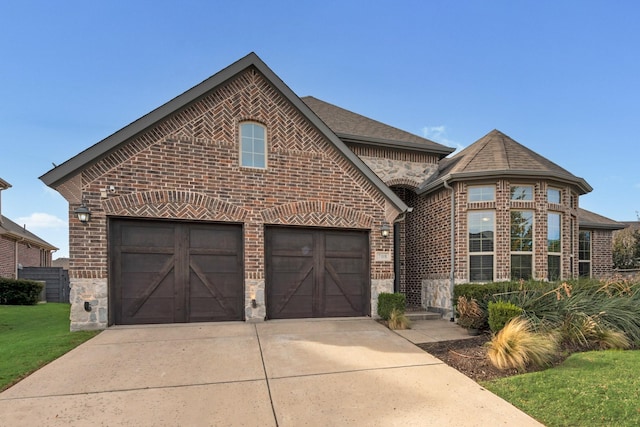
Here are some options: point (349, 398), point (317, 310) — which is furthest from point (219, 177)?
point (349, 398)

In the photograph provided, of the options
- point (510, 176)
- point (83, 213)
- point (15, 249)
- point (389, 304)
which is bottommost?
point (389, 304)

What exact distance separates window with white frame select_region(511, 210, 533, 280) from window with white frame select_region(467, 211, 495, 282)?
63cm

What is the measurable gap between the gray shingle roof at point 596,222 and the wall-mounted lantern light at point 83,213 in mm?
18079

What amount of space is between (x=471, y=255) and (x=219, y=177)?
785 cm

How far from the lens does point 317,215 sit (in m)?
8.73

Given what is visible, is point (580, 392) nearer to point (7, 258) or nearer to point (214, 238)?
point (214, 238)

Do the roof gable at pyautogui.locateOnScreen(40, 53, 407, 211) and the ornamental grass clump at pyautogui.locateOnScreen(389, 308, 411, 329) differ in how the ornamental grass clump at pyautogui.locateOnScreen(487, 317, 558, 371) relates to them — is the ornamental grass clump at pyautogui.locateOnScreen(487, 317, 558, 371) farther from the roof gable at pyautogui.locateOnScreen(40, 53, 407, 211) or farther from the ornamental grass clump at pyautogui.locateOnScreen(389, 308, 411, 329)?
the roof gable at pyautogui.locateOnScreen(40, 53, 407, 211)

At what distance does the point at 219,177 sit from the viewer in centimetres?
803

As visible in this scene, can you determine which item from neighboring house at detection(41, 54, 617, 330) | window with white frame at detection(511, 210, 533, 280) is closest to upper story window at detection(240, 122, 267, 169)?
neighboring house at detection(41, 54, 617, 330)

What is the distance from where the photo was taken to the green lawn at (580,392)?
12.4 feet

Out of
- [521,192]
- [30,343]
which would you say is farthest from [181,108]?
[521,192]

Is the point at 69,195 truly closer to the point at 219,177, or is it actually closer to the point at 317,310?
the point at 219,177

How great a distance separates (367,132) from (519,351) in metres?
8.94

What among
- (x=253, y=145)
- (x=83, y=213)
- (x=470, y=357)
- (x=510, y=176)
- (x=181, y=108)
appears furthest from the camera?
(x=510, y=176)
